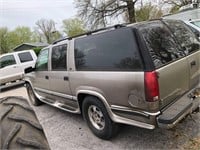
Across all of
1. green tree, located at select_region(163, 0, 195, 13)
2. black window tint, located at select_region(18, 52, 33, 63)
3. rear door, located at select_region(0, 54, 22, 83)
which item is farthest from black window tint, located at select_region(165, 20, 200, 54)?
green tree, located at select_region(163, 0, 195, 13)

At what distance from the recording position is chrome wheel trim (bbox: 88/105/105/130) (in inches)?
165

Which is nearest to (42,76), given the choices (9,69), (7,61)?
(9,69)

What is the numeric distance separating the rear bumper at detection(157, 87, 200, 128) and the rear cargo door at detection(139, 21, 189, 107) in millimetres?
96

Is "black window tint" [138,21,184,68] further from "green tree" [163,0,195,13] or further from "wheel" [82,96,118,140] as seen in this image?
"green tree" [163,0,195,13]

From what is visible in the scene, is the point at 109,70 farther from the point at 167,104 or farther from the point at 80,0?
the point at 80,0

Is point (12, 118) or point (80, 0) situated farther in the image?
point (80, 0)

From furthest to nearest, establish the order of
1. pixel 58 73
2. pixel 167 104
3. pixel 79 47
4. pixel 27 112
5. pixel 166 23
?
pixel 58 73 < pixel 79 47 < pixel 166 23 < pixel 167 104 < pixel 27 112

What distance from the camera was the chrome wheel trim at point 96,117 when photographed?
419 cm

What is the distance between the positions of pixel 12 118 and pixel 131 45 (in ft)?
6.10

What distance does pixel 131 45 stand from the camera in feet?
11.1

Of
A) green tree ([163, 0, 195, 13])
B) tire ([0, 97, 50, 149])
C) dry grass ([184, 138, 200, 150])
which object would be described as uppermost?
tire ([0, 97, 50, 149])

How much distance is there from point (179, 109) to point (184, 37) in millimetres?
1358

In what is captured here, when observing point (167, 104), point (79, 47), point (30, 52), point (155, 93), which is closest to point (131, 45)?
point (155, 93)

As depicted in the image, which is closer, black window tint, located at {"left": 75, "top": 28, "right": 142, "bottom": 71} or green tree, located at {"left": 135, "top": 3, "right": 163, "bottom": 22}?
black window tint, located at {"left": 75, "top": 28, "right": 142, "bottom": 71}
